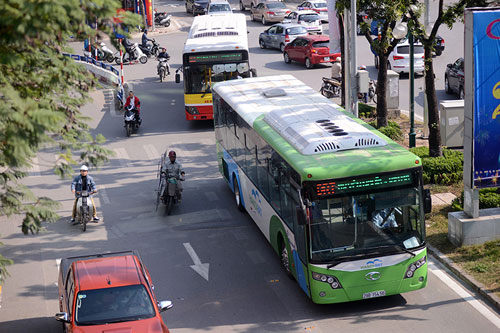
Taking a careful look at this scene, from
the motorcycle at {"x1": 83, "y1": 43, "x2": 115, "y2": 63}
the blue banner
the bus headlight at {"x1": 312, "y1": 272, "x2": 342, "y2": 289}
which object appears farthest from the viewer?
the motorcycle at {"x1": 83, "y1": 43, "x2": 115, "y2": 63}

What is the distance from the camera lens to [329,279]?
12.2 metres

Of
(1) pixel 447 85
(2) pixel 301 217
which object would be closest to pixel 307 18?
(1) pixel 447 85

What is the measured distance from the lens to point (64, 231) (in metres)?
17.8

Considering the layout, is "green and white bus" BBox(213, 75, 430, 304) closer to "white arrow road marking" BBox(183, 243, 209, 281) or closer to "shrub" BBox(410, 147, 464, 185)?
"white arrow road marking" BBox(183, 243, 209, 281)

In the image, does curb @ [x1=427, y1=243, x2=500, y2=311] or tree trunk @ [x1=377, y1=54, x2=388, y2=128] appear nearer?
curb @ [x1=427, y1=243, x2=500, y2=311]

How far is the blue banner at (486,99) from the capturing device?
13758mm

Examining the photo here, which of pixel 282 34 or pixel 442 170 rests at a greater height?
pixel 282 34

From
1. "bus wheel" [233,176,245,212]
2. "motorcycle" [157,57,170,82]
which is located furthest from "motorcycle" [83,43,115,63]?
"bus wheel" [233,176,245,212]

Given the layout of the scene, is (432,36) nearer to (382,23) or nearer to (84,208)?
(382,23)

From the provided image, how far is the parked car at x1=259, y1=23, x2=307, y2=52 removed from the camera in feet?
138

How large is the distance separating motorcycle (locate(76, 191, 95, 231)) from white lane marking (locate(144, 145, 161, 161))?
601cm

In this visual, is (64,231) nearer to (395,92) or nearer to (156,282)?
(156,282)

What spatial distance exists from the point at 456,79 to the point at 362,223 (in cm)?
1784

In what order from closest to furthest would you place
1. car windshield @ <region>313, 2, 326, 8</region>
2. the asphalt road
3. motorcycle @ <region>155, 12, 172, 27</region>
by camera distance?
1. the asphalt road
2. car windshield @ <region>313, 2, 326, 8</region>
3. motorcycle @ <region>155, 12, 172, 27</region>
